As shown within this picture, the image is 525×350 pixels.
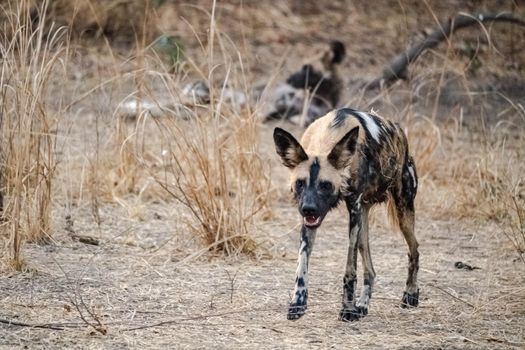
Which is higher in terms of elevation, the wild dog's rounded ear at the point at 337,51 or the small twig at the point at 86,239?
the wild dog's rounded ear at the point at 337,51

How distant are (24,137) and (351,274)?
2007 mm

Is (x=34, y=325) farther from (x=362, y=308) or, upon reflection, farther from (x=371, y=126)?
(x=371, y=126)

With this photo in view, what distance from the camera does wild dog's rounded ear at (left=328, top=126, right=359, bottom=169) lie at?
477cm

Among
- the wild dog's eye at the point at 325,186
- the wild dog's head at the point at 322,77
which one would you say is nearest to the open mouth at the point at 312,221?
the wild dog's eye at the point at 325,186

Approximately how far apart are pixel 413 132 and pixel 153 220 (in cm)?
222

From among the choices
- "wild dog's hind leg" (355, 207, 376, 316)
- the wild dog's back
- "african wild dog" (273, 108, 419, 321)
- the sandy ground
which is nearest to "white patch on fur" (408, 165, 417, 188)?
"african wild dog" (273, 108, 419, 321)

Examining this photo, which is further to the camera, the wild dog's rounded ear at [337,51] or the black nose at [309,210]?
the wild dog's rounded ear at [337,51]

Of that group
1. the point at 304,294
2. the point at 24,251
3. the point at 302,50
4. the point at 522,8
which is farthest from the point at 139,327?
the point at 522,8

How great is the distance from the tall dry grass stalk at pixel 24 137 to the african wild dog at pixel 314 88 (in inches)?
163

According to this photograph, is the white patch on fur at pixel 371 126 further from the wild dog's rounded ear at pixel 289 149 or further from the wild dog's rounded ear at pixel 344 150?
the wild dog's rounded ear at pixel 289 149

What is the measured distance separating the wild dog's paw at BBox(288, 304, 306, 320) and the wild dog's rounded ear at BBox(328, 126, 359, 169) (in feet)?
2.25

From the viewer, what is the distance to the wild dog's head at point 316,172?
4762 mm

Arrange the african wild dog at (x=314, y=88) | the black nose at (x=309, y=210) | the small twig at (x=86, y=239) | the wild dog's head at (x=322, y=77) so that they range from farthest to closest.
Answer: the wild dog's head at (x=322, y=77)
the african wild dog at (x=314, y=88)
the small twig at (x=86, y=239)
the black nose at (x=309, y=210)

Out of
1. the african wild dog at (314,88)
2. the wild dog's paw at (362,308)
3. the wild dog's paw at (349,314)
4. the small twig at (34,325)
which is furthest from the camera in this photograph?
the african wild dog at (314,88)
